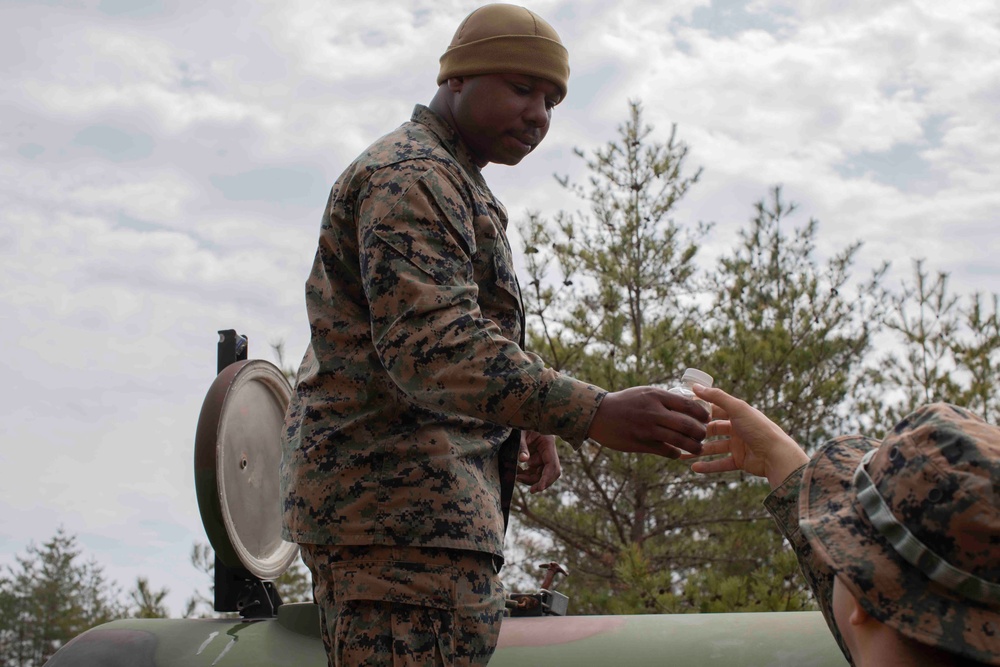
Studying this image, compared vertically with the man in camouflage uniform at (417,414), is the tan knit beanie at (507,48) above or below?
above

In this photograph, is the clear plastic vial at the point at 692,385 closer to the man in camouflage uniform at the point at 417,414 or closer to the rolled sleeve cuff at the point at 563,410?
the man in camouflage uniform at the point at 417,414

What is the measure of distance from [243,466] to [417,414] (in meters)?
1.53

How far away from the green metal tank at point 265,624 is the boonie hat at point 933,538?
1.85 meters

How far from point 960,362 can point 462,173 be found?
26.4 ft

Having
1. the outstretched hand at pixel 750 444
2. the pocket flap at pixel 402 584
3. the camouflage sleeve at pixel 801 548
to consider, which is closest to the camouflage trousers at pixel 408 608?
the pocket flap at pixel 402 584

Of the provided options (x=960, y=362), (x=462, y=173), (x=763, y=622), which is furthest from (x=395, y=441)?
(x=960, y=362)

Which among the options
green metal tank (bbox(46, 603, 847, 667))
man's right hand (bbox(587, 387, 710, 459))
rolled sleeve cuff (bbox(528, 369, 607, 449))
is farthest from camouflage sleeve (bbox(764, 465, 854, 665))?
green metal tank (bbox(46, 603, 847, 667))

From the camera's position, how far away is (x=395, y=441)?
2082mm

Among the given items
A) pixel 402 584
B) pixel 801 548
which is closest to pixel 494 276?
pixel 402 584

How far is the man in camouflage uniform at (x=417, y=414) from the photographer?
195 cm

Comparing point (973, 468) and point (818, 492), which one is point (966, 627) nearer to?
point (973, 468)

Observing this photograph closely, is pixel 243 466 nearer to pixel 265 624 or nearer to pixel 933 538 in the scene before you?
pixel 265 624

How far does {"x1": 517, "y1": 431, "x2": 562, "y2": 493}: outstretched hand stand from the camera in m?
2.75

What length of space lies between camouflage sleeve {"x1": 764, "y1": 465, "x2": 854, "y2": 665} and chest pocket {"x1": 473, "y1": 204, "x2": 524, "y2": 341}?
2.51 feet
